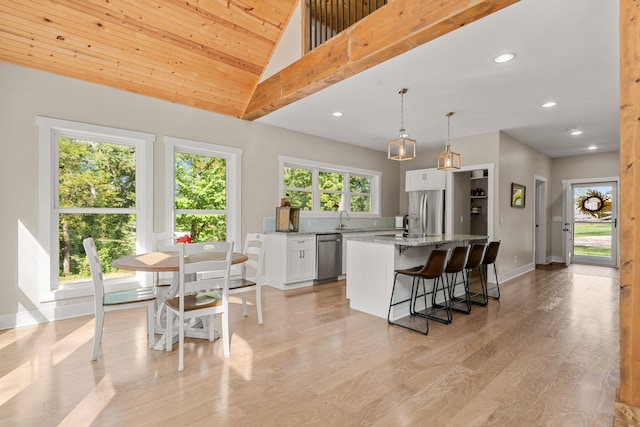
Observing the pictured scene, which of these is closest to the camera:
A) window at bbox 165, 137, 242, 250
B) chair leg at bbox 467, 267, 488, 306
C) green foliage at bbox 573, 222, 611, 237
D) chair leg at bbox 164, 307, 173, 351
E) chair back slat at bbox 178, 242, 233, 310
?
chair back slat at bbox 178, 242, 233, 310

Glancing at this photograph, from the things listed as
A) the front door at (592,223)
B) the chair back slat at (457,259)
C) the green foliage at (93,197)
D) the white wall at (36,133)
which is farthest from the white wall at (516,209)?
the green foliage at (93,197)

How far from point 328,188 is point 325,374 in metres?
4.37

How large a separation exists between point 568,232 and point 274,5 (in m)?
7.86

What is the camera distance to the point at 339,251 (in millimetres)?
5633

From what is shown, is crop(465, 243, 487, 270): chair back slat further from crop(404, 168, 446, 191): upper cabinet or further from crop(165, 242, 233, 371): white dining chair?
crop(165, 242, 233, 371): white dining chair

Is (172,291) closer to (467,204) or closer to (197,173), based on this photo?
(197,173)

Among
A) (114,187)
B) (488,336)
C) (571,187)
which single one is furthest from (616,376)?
(571,187)

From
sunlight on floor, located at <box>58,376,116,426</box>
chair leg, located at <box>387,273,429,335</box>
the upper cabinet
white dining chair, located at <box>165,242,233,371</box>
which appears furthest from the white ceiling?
sunlight on floor, located at <box>58,376,116,426</box>

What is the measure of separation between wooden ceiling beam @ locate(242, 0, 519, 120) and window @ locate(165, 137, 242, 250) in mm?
1259

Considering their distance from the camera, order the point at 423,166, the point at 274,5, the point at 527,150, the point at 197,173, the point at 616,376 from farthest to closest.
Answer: the point at 423,166 → the point at 527,150 → the point at 197,173 → the point at 274,5 → the point at 616,376

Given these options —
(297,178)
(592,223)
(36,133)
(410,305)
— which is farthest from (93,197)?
(592,223)

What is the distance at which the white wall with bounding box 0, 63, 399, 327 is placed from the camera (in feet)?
10.8

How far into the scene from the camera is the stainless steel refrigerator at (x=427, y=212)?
620 centimetres

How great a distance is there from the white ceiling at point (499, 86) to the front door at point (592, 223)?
189 centimetres
